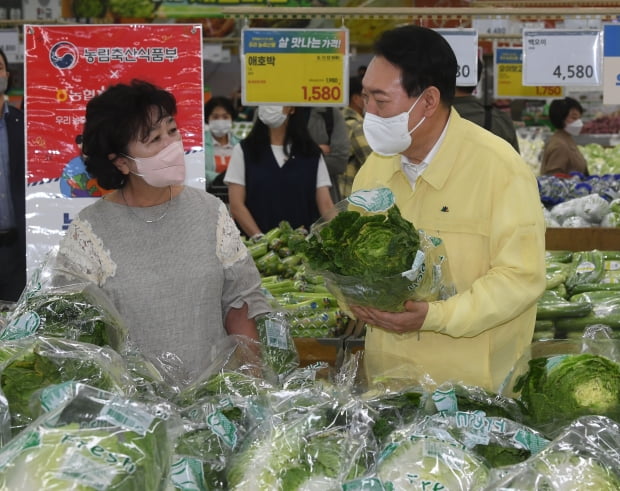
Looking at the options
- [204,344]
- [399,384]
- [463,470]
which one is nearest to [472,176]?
[399,384]

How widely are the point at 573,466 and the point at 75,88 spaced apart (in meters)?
2.99

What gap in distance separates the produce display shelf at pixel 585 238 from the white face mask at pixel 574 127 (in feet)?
12.9

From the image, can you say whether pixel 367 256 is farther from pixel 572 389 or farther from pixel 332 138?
pixel 332 138

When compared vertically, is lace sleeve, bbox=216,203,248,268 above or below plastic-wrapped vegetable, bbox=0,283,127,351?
above

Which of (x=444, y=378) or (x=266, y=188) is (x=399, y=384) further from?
(x=266, y=188)

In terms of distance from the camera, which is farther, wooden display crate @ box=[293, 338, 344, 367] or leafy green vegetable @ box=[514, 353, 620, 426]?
wooden display crate @ box=[293, 338, 344, 367]

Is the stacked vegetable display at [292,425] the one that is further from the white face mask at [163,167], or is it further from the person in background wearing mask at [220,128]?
the person in background wearing mask at [220,128]

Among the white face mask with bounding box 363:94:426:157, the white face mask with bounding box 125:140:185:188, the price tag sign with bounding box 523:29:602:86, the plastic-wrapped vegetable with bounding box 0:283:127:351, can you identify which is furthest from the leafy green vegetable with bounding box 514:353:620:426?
the price tag sign with bounding box 523:29:602:86

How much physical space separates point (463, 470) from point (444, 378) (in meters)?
1.23

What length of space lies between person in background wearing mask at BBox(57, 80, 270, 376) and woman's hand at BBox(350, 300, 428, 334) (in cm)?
64

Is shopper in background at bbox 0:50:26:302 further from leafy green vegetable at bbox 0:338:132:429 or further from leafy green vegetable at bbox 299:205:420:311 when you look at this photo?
leafy green vegetable at bbox 0:338:132:429

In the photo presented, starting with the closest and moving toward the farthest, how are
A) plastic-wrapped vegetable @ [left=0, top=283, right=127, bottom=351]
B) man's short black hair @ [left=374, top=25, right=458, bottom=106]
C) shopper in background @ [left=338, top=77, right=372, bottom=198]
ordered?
plastic-wrapped vegetable @ [left=0, top=283, right=127, bottom=351] < man's short black hair @ [left=374, top=25, right=458, bottom=106] < shopper in background @ [left=338, top=77, right=372, bottom=198]

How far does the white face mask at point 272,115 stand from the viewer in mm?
5809

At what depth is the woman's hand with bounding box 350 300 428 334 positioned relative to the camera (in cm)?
250
